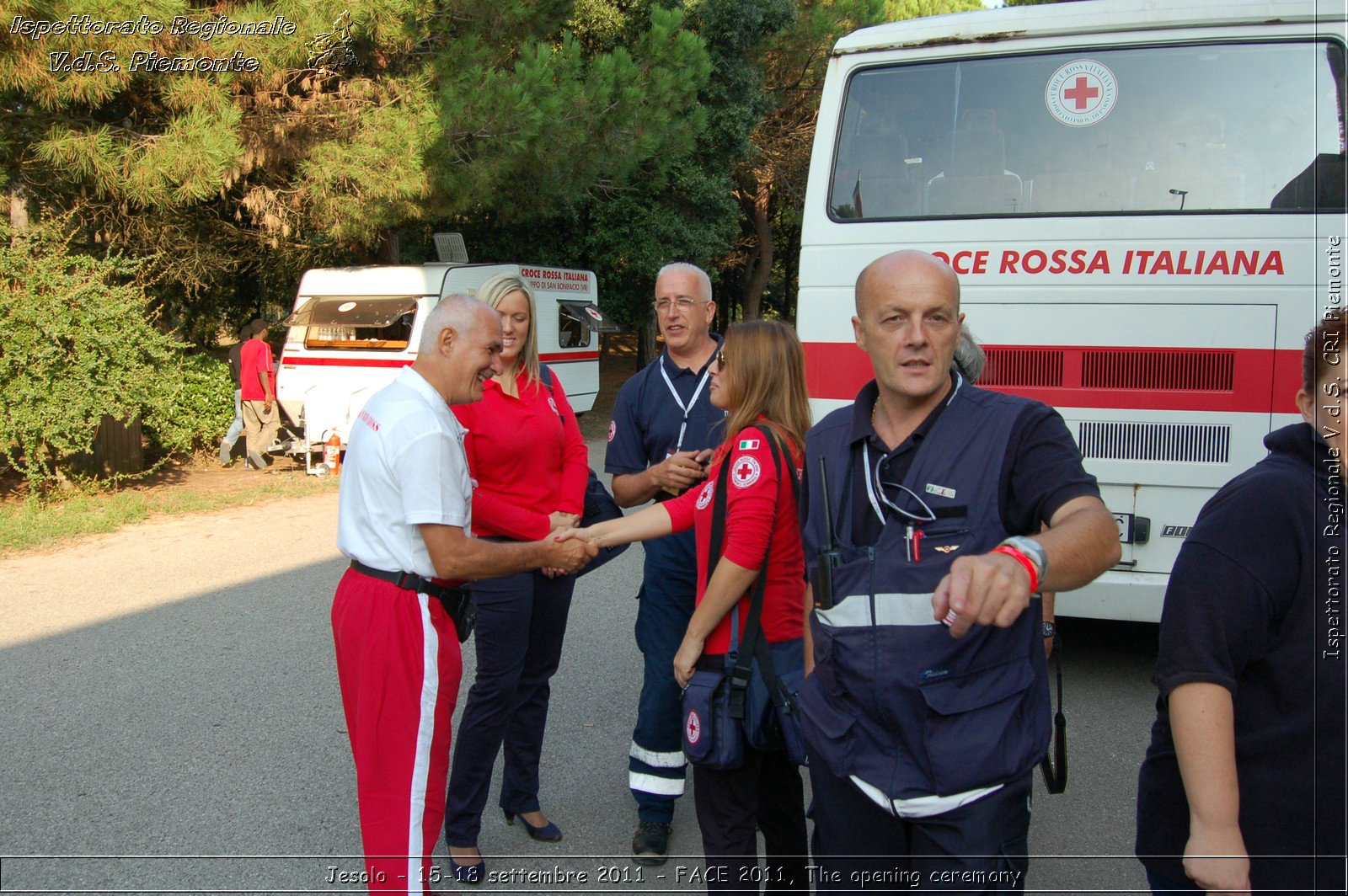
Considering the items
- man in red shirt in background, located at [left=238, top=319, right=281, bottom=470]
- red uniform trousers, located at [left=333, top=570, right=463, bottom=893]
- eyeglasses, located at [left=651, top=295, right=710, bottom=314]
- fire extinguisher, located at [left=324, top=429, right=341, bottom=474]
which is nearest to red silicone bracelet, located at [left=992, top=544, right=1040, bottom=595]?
red uniform trousers, located at [left=333, top=570, right=463, bottom=893]

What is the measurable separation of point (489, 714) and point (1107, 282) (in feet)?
11.5

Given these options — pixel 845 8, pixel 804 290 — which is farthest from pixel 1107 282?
pixel 845 8

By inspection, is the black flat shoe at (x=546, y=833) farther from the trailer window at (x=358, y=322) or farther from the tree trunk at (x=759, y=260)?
the tree trunk at (x=759, y=260)

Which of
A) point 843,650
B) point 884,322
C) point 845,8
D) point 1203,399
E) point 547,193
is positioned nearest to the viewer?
point 843,650

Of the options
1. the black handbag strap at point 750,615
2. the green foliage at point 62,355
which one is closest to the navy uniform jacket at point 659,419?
the black handbag strap at point 750,615

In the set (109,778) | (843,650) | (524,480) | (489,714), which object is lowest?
(109,778)

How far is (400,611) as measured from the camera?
9.04 feet

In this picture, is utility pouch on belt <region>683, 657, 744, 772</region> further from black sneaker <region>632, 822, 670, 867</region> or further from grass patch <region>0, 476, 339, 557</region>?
grass patch <region>0, 476, 339, 557</region>

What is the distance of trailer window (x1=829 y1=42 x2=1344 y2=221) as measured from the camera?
4.82 metres

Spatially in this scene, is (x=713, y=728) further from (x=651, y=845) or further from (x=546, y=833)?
(x=546, y=833)

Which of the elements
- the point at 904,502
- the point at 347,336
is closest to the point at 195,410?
the point at 347,336

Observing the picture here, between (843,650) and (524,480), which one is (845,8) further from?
(843,650)

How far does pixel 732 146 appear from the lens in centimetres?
2005

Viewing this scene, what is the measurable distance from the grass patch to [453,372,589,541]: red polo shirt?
22.6ft
